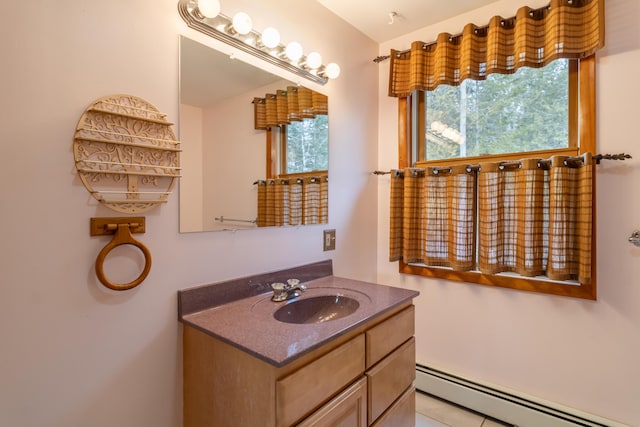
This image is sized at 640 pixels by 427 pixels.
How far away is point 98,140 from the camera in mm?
938

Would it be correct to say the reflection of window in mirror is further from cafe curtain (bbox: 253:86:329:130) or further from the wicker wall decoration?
the wicker wall decoration

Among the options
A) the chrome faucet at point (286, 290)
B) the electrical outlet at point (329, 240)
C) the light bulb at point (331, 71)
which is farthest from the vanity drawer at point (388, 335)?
the light bulb at point (331, 71)

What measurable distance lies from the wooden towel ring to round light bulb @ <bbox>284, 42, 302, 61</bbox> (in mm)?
1024

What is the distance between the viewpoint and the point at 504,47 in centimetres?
168

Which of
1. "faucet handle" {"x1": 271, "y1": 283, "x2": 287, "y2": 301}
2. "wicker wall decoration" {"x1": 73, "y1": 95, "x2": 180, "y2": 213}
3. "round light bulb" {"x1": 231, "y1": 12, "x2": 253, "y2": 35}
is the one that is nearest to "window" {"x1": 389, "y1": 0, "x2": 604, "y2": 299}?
"faucet handle" {"x1": 271, "y1": 283, "x2": 287, "y2": 301}

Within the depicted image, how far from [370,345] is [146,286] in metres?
0.82

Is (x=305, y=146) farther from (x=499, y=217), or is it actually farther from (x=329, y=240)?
(x=499, y=217)

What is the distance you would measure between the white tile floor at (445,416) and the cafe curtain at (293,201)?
4.22 ft

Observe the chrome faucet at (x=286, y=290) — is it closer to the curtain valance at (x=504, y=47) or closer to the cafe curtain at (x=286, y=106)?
the cafe curtain at (x=286, y=106)

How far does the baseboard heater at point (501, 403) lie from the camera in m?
1.57

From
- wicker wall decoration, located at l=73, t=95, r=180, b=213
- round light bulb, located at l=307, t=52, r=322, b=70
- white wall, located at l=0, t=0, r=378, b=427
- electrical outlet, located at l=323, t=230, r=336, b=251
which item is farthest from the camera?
electrical outlet, located at l=323, t=230, r=336, b=251

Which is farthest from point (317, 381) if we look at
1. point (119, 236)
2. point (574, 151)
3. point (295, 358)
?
point (574, 151)

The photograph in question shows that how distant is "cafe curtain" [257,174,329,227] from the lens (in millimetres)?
1460

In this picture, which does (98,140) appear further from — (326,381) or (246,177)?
(326,381)
